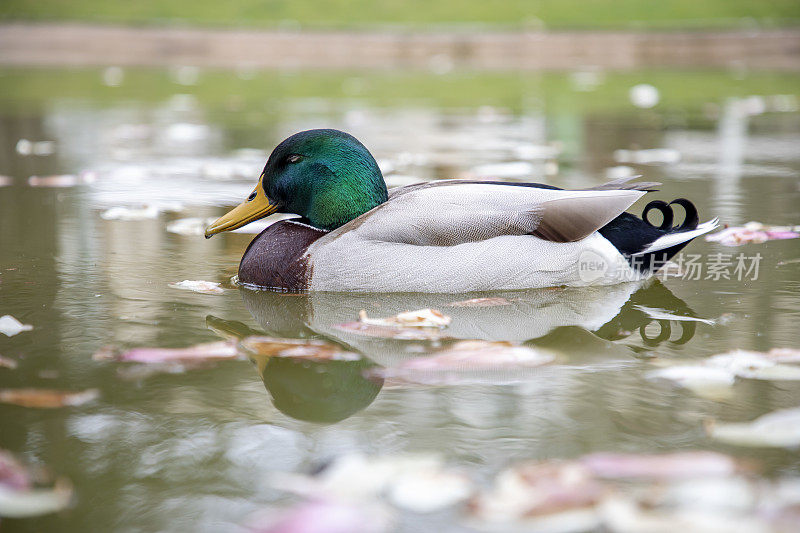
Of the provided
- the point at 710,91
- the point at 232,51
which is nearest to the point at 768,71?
the point at 710,91

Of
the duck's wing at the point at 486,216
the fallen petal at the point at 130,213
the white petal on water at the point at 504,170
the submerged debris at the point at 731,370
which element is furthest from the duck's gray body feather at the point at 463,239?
the white petal on water at the point at 504,170

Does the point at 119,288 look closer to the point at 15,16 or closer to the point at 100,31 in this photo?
the point at 100,31

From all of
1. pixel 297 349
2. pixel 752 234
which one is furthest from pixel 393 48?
pixel 297 349

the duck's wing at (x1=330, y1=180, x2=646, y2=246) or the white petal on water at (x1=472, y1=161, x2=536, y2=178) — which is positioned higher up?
the duck's wing at (x1=330, y1=180, x2=646, y2=246)

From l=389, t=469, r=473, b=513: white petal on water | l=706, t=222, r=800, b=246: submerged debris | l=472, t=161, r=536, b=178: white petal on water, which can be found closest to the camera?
l=389, t=469, r=473, b=513: white petal on water

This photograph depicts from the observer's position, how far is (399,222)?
314 cm

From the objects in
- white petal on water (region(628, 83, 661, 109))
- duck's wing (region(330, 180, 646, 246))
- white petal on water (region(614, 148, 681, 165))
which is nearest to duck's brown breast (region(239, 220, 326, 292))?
duck's wing (region(330, 180, 646, 246))

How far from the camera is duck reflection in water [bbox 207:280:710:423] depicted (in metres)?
2.38

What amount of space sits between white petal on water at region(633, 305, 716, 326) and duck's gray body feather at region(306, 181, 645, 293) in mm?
254

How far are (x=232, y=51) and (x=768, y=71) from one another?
7.37 meters

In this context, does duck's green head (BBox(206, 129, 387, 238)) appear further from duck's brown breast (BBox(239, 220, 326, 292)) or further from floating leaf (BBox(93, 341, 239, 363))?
floating leaf (BBox(93, 341, 239, 363))

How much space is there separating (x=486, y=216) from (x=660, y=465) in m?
1.35

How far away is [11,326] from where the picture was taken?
9.45 feet

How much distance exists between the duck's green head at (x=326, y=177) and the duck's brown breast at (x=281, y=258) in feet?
0.24
